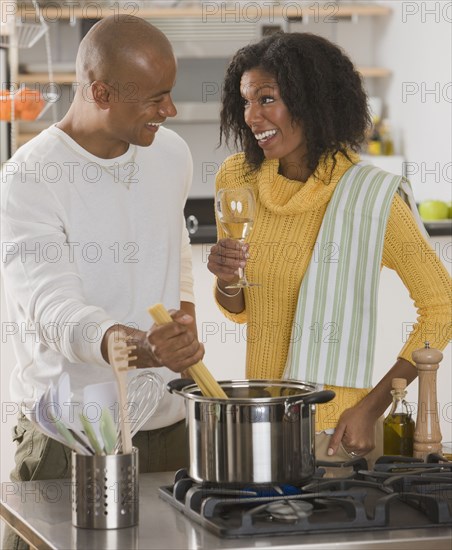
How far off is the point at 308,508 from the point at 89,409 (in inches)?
13.1

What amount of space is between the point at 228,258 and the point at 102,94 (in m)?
0.37

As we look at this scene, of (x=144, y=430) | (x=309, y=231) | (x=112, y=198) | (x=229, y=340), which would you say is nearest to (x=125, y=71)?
(x=112, y=198)

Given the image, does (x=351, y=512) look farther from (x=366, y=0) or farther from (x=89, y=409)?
(x=366, y=0)

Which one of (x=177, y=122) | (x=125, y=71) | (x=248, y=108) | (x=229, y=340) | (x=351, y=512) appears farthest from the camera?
(x=177, y=122)

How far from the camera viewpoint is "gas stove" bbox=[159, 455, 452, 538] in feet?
4.13

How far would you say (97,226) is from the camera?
5.97ft

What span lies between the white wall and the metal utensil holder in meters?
4.01

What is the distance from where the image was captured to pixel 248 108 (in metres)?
1.91

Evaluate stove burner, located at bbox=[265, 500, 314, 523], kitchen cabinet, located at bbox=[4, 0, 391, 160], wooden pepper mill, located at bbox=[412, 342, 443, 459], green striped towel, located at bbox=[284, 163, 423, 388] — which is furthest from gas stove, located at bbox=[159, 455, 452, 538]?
kitchen cabinet, located at bbox=[4, 0, 391, 160]

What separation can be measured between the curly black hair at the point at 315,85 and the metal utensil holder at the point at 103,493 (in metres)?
0.80

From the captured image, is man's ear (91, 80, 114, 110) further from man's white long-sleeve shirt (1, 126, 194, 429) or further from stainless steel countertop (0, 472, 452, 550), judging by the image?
stainless steel countertop (0, 472, 452, 550)

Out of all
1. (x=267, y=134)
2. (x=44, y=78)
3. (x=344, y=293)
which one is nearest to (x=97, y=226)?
(x=267, y=134)

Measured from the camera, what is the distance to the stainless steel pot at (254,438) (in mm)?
1333

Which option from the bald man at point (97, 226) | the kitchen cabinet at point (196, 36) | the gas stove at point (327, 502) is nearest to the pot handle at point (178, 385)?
the gas stove at point (327, 502)
